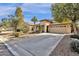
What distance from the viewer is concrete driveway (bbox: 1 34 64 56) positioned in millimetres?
2404

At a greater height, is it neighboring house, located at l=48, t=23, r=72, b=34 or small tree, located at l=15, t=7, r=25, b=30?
small tree, located at l=15, t=7, r=25, b=30

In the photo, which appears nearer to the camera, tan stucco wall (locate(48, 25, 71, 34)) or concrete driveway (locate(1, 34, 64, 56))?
concrete driveway (locate(1, 34, 64, 56))

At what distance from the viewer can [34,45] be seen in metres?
2.43

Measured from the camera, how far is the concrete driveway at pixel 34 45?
7.89 feet

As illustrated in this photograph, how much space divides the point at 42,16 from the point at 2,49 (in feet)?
2.31

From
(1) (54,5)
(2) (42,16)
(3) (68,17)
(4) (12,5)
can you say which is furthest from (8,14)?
(3) (68,17)

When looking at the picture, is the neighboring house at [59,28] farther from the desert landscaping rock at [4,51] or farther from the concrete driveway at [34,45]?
the desert landscaping rock at [4,51]

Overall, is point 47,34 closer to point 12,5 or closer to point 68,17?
point 68,17

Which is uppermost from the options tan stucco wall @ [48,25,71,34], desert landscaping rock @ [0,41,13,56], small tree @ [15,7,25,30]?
small tree @ [15,7,25,30]

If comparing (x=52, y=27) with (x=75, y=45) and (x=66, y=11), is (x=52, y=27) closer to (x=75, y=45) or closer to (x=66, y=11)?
(x=66, y=11)

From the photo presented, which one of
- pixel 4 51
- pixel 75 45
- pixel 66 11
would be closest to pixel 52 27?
pixel 66 11

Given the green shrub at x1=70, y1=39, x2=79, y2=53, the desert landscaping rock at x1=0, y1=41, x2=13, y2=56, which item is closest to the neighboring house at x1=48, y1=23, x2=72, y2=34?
the green shrub at x1=70, y1=39, x2=79, y2=53

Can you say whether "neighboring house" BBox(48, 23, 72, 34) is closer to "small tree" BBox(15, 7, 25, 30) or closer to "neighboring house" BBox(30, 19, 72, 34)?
"neighboring house" BBox(30, 19, 72, 34)

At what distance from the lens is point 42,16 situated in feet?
8.00
